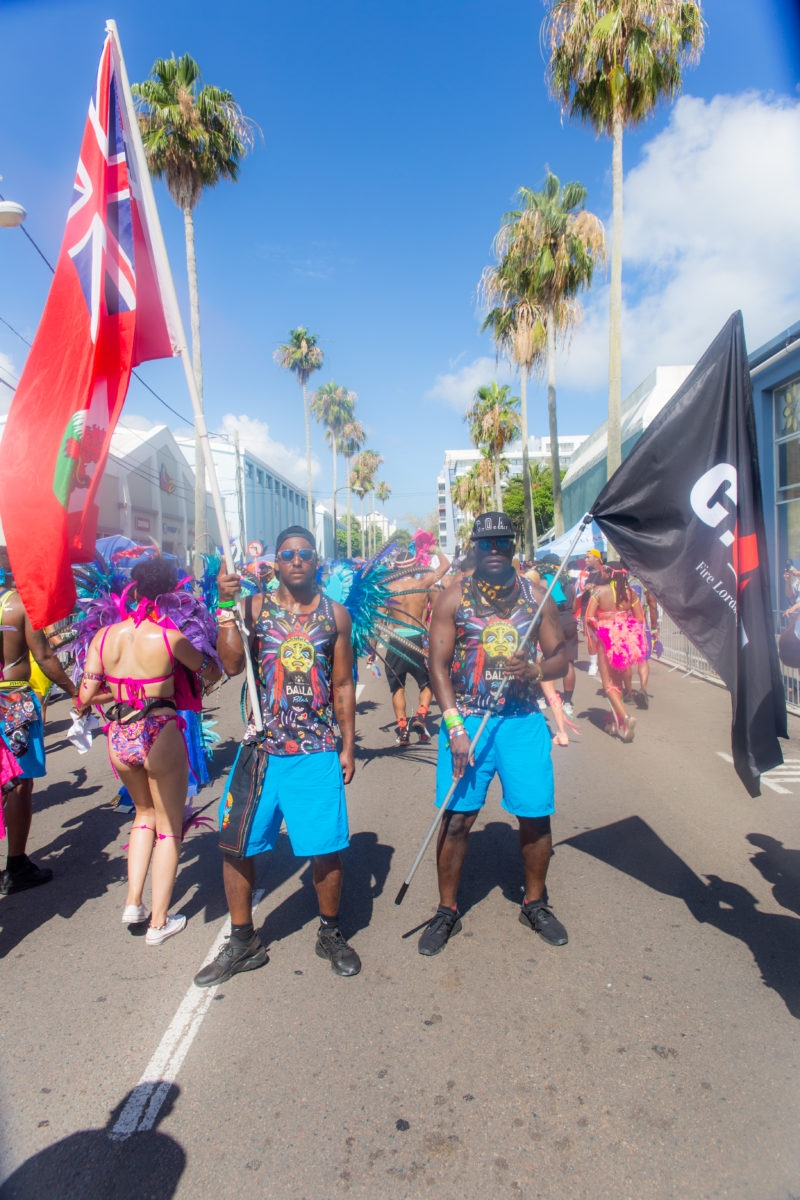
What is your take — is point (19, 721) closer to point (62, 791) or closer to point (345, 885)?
point (345, 885)

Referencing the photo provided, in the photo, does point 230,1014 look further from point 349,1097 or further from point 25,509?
point 25,509

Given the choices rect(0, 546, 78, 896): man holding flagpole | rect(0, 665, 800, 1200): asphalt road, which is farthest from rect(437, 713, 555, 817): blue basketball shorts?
rect(0, 546, 78, 896): man holding flagpole

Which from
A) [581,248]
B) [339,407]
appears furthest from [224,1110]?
[339,407]

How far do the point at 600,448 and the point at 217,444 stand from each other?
1102 inches

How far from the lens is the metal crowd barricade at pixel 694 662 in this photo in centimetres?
944

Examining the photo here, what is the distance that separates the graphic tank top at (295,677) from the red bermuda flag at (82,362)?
0.91 meters

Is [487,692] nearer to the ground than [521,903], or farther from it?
farther from it

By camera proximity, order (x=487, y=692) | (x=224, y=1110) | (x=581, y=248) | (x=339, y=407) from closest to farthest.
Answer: (x=224, y=1110), (x=487, y=692), (x=581, y=248), (x=339, y=407)

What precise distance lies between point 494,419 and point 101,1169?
1363 inches

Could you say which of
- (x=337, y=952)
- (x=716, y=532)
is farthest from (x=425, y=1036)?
(x=716, y=532)

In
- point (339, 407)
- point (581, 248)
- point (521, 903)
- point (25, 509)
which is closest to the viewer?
point (25, 509)

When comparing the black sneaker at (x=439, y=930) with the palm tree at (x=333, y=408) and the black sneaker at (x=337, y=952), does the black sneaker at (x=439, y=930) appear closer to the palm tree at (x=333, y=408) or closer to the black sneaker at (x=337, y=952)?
the black sneaker at (x=337, y=952)

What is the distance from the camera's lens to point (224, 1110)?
2494mm

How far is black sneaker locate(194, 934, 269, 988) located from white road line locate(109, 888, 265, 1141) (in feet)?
0.13
